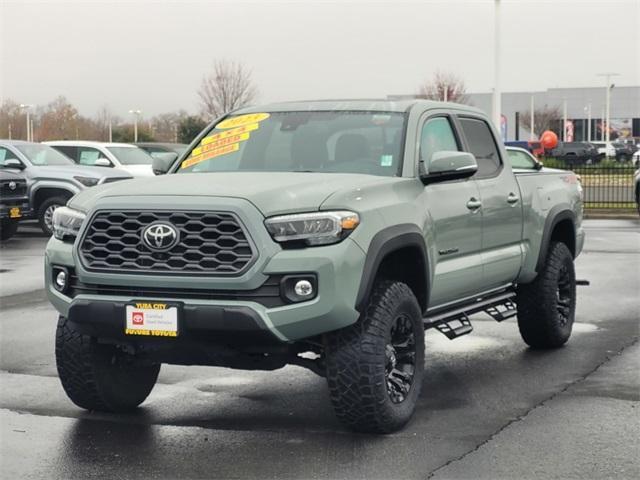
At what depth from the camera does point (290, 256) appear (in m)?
5.70

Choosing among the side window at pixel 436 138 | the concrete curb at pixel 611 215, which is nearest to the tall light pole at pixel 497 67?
the concrete curb at pixel 611 215

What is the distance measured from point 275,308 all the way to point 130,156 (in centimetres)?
1924

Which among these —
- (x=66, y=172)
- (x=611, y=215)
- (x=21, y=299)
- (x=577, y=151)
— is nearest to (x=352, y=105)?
(x=21, y=299)

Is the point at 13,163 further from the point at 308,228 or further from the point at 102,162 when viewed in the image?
the point at 308,228

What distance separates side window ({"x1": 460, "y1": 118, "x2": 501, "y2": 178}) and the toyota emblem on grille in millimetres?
2736

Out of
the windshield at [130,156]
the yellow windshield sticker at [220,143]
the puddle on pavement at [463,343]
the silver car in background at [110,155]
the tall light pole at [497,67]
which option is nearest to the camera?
the yellow windshield sticker at [220,143]

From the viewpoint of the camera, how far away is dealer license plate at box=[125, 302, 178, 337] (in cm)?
578

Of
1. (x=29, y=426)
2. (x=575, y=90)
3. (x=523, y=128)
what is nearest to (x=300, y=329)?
(x=29, y=426)

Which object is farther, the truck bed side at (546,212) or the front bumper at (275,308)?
the truck bed side at (546,212)

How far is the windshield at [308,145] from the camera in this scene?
22.8 ft

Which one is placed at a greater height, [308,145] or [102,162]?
[308,145]

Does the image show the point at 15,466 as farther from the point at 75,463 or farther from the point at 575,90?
the point at 575,90

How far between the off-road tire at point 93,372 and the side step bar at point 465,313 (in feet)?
6.13

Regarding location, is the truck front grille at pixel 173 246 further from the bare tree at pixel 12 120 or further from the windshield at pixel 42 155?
the bare tree at pixel 12 120
